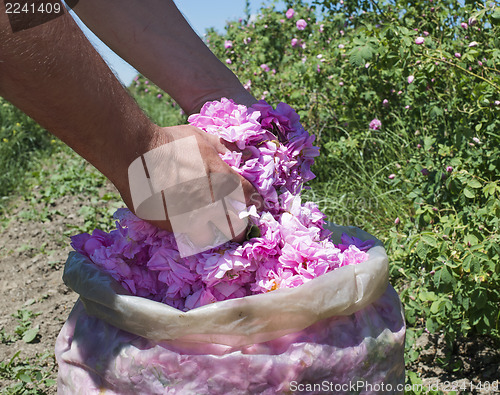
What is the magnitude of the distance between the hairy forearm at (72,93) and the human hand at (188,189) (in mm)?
43

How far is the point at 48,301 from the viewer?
8.52 feet

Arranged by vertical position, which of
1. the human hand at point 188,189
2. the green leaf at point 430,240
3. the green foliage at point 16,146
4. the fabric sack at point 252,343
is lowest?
the green leaf at point 430,240

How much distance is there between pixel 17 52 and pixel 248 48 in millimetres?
3902

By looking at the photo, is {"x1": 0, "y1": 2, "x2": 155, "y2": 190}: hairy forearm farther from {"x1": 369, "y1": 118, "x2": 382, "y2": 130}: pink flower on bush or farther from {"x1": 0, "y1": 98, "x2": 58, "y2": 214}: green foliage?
{"x1": 0, "y1": 98, "x2": 58, "y2": 214}: green foliage

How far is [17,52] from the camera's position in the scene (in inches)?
34.8

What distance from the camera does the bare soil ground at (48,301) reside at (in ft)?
6.22

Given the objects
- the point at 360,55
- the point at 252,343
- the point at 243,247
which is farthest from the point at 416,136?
the point at 252,343

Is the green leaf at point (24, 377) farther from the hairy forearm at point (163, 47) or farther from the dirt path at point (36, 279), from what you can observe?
the hairy forearm at point (163, 47)

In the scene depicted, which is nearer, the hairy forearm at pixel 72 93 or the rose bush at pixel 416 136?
the hairy forearm at pixel 72 93

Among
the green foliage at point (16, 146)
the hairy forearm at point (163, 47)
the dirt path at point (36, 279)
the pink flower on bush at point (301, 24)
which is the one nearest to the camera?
the hairy forearm at point (163, 47)

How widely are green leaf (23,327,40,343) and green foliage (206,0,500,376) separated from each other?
1.47m

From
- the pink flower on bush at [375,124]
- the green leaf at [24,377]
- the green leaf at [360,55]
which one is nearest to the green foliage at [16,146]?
the green leaf at [24,377]

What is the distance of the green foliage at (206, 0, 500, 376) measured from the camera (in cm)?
169

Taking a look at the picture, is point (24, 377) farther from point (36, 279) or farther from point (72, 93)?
point (72, 93)
